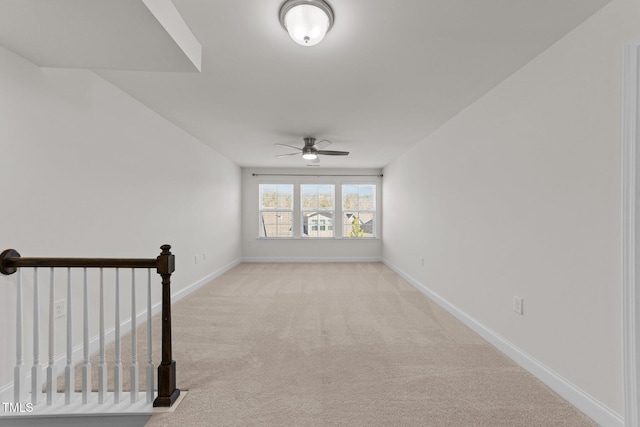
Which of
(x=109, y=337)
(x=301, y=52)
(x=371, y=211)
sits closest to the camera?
(x=301, y=52)

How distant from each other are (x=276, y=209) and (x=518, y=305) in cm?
564

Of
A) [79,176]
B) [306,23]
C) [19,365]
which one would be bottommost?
[19,365]

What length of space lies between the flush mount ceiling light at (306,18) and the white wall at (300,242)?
5410 millimetres

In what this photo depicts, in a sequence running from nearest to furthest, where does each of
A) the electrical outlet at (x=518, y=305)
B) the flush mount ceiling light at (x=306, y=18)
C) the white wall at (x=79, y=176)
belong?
the flush mount ceiling light at (x=306, y=18), the white wall at (x=79, y=176), the electrical outlet at (x=518, y=305)

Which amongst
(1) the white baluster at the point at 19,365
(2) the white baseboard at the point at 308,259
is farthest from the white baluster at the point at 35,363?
(2) the white baseboard at the point at 308,259

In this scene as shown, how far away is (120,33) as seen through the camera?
161cm

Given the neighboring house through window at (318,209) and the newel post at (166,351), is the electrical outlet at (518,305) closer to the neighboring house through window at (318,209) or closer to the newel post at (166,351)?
the newel post at (166,351)

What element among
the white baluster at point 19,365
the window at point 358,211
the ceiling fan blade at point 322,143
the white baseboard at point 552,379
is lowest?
the white baseboard at point 552,379

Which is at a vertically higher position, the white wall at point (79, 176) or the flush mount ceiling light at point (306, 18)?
the flush mount ceiling light at point (306, 18)

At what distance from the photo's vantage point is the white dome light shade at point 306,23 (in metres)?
1.60

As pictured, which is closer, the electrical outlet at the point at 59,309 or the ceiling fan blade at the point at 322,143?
the electrical outlet at the point at 59,309

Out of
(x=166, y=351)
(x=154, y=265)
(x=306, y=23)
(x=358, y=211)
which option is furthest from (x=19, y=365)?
(x=358, y=211)

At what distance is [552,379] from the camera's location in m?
1.98

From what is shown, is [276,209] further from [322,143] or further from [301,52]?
[301,52]
